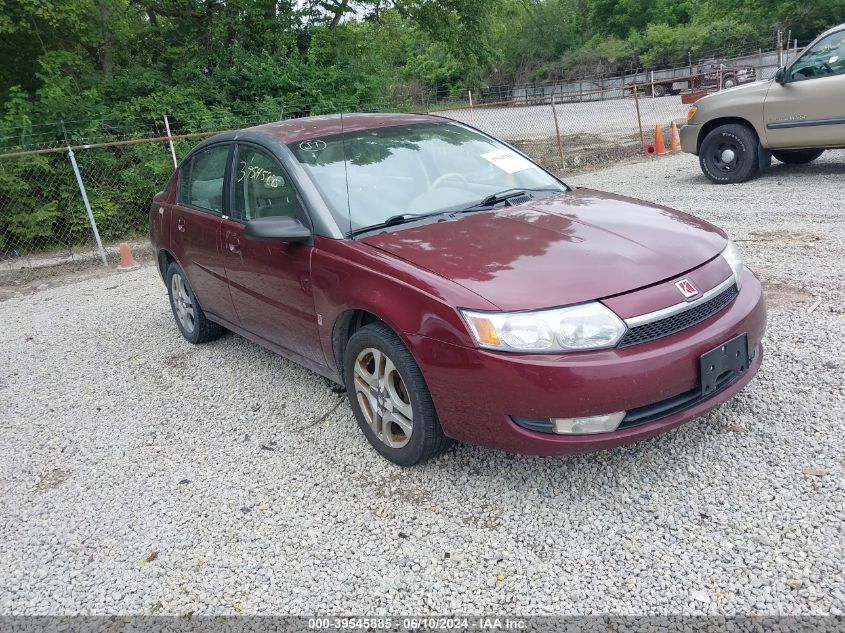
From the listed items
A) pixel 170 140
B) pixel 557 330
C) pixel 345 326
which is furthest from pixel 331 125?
pixel 170 140

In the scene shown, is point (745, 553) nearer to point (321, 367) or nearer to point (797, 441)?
point (797, 441)

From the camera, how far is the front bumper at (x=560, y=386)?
2.59 meters

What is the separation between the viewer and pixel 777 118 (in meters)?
A: 8.80

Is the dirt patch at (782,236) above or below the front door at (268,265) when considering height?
below

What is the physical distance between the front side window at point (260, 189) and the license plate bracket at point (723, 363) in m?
2.13

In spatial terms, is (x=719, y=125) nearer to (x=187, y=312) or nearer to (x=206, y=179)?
(x=206, y=179)

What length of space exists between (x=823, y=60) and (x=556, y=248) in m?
7.57

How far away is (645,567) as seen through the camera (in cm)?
251

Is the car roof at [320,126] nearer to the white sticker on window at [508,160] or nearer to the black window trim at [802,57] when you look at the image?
the white sticker on window at [508,160]

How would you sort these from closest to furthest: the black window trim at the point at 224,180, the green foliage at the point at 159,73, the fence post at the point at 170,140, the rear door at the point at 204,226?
the black window trim at the point at 224,180, the rear door at the point at 204,226, the green foliage at the point at 159,73, the fence post at the point at 170,140

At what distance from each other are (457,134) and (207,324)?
98.0 inches

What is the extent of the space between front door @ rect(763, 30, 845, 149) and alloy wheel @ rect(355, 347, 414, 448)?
7760 mm

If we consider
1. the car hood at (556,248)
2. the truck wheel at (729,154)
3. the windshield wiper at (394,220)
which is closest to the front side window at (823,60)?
the truck wheel at (729,154)

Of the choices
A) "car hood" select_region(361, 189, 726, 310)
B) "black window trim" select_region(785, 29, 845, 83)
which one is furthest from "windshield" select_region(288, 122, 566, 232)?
"black window trim" select_region(785, 29, 845, 83)
